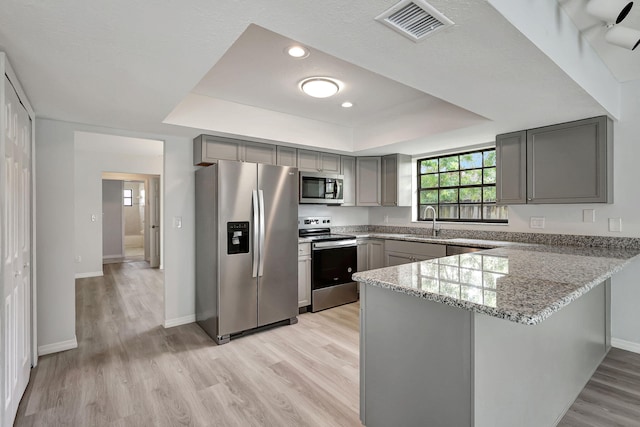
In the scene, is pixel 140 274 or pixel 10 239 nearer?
pixel 10 239

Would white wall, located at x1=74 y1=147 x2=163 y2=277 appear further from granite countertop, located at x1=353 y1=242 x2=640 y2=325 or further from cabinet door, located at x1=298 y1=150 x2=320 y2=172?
granite countertop, located at x1=353 y1=242 x2=640 y2=325

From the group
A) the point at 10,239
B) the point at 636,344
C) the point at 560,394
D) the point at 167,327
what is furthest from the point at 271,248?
the point at 636,344

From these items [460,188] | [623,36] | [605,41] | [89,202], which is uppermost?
[605,41]

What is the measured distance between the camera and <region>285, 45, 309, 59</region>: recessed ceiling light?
7.33 feet

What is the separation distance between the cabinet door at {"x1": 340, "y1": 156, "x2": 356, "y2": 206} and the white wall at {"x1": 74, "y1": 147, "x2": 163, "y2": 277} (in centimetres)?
442

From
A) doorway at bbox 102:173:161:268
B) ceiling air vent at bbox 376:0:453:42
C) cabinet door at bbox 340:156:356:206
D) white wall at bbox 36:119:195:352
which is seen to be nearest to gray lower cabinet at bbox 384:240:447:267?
cabinet door at bbox 340:156:356:206

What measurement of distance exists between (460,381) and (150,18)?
6.57 feet

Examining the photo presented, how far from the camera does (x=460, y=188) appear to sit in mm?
4332

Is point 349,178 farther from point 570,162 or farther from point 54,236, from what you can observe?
point 54,236

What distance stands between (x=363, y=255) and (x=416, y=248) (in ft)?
2.76

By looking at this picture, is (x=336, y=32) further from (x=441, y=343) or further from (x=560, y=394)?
(x=560, y=394)

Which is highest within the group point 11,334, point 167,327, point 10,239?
point 10,239

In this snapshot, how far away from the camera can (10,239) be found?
1867 mm

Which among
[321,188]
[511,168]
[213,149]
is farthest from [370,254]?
[213,149]
